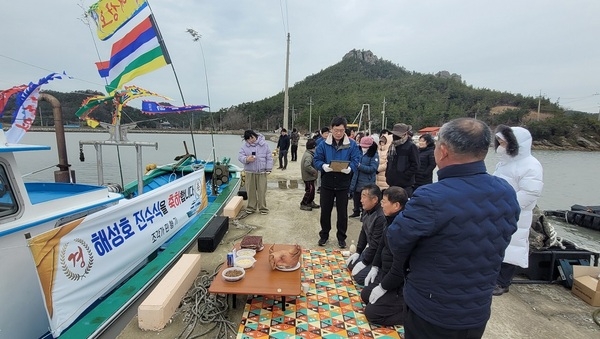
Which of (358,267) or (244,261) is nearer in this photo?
(244,261)

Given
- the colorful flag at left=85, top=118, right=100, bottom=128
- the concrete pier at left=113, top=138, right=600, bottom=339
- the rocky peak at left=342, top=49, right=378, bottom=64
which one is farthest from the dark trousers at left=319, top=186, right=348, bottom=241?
the rocky peak at left=342, top=49, right=378, bottom=64

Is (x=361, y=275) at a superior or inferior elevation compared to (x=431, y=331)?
inferior

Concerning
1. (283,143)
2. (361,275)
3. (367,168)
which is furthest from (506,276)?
(283,143)

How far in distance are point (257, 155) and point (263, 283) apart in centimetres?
329

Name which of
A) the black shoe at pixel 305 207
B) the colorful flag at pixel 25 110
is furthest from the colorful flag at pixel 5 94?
the black shoe at pixel 305 207

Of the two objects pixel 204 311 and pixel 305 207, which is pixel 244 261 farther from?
pixel 305 207

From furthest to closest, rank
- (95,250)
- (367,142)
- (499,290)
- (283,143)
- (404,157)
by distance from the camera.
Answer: (283,143) < (367,142) < (404,157) < (499,290) < (95,250)

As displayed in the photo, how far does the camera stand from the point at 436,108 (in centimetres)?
6738

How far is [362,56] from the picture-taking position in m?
112

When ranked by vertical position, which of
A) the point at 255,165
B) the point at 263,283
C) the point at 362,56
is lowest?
the point at 263,283

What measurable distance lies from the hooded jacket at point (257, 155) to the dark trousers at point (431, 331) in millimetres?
4314

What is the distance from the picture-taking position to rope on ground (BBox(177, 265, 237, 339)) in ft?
7.83

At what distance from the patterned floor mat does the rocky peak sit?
11712 cm

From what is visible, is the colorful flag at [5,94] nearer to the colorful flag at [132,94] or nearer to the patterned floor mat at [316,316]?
the colorful flag at [132,94]
